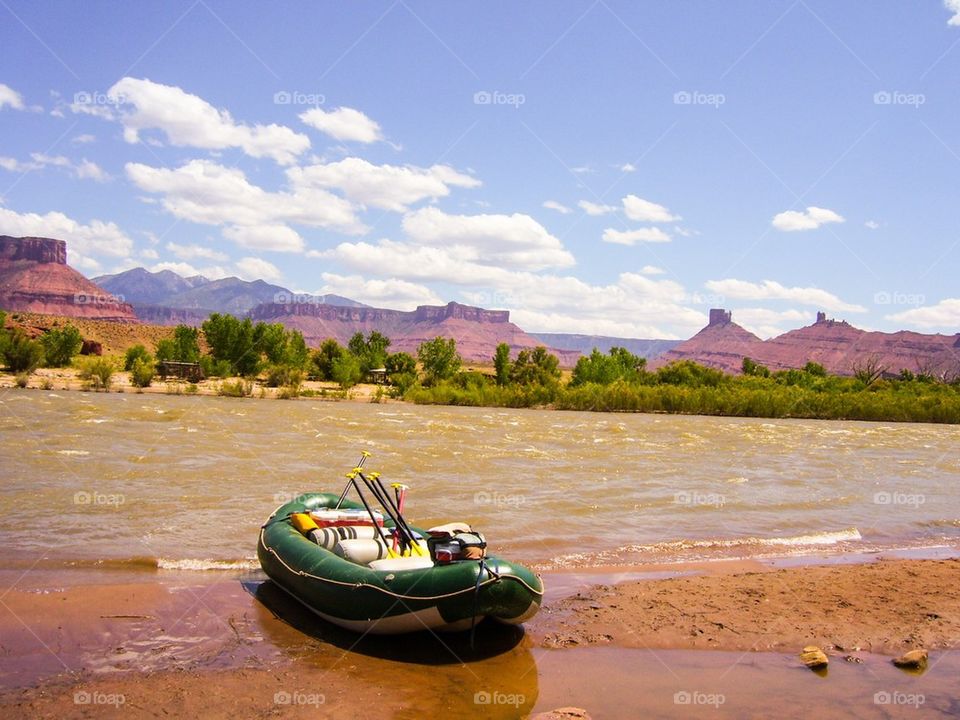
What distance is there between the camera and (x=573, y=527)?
39.4ft

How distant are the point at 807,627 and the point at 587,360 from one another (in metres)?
39.6

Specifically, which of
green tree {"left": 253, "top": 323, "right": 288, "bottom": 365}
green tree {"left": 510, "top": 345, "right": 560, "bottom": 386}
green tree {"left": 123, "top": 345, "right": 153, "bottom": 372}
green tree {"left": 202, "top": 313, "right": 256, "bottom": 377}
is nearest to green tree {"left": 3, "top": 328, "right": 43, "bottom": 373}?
green tree {"left": 123, "top": 345, "right": 153, "bottom": 372}

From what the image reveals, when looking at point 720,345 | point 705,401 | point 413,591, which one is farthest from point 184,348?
point 720,345

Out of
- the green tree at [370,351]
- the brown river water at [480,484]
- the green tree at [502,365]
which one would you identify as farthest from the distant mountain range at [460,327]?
the brown river water at [480,484]

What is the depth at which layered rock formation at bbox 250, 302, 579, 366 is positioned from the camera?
18125 centimetres

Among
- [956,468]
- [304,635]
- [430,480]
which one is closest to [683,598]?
[304,635]

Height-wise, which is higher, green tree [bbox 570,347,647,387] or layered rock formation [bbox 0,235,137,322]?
layered rock formation [bbox 0,235,137,322]
